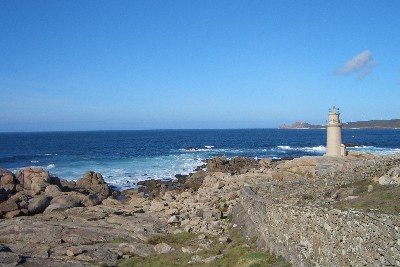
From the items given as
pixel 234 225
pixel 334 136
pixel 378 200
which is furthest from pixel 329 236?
pixel 334 136

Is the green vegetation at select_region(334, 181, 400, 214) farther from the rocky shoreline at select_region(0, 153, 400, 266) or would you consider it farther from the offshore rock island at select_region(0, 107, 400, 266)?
the rocky shoreline at select_region(0, 153, 400, 266)

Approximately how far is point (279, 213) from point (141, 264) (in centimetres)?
669

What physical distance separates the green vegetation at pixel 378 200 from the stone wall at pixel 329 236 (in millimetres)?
1689

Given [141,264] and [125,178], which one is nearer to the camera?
[141,264]

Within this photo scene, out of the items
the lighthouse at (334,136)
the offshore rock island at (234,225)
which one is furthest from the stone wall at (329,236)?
the lighthouse at (334,136)

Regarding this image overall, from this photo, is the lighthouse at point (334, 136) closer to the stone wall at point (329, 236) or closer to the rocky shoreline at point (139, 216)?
the rocky shoreline at point (139, 216)

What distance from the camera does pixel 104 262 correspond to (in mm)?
17422

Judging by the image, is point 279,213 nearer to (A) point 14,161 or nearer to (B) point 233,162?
(B) point 233,162

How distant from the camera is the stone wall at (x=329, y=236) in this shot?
27.8 ft

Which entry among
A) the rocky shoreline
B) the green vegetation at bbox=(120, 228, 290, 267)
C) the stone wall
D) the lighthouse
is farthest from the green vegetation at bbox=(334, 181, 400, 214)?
the lighthouse

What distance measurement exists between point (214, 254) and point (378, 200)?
23.9 feet

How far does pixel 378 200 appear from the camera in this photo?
1287 centimetres

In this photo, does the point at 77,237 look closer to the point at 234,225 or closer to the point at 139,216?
the point at 139,216

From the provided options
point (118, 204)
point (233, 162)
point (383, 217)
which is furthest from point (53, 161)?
point (383, 217)
